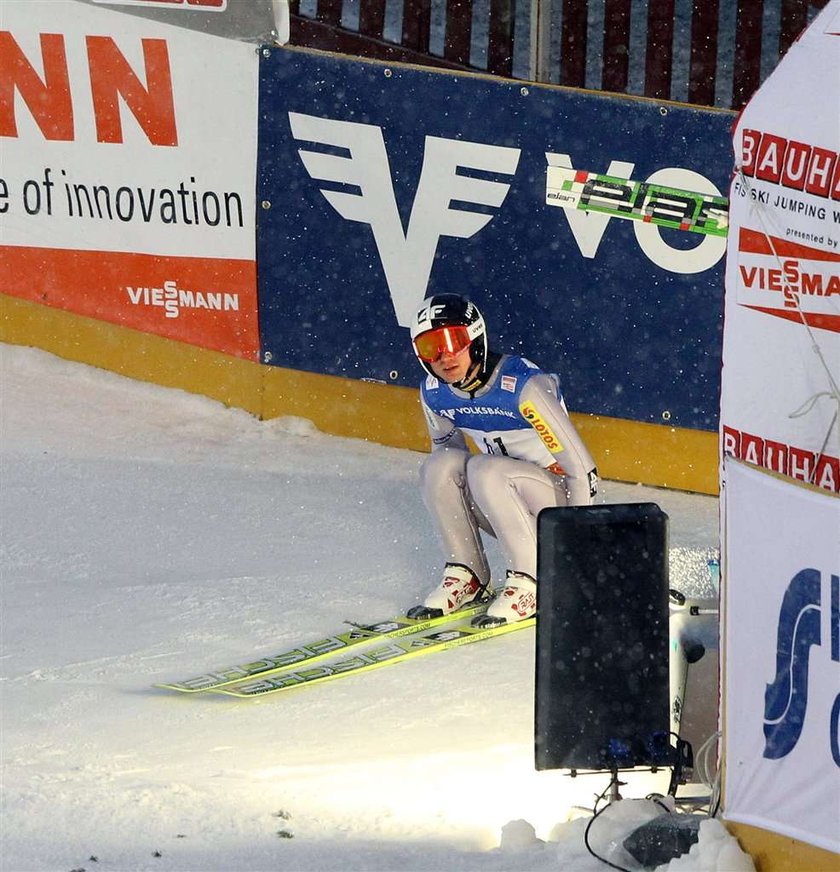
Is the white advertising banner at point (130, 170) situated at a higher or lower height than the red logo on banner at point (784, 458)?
higher

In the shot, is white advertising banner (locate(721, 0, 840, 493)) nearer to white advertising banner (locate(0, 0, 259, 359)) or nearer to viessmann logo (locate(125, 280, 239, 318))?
white advertising banner (locate(0, 0, 259, 359))

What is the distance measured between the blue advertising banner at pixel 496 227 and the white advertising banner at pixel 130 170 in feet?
0.63

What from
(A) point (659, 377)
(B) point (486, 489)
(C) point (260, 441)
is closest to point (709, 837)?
(B) point (486, 489)

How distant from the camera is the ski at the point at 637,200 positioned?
26.1 feet

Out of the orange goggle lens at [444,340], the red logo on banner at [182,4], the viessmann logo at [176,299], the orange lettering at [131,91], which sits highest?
the red logo on banner at [182,4]

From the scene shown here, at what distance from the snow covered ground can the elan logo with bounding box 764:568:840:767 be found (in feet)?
1.09

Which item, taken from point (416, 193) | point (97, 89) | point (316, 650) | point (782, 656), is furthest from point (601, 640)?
point (97, 89)

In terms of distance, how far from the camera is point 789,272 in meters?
3.89

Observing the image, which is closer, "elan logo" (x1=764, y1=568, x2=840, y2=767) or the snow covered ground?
"elan logo" (x1=764, y1=568, x2=840, y2=767)

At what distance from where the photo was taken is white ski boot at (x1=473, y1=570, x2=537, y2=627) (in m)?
6.27

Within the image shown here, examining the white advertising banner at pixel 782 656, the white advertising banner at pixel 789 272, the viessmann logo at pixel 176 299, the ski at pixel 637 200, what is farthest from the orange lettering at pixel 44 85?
the white advertising banner at pixel 782 656

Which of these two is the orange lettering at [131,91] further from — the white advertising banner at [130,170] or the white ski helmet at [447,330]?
the white ski helmet at [447,330]

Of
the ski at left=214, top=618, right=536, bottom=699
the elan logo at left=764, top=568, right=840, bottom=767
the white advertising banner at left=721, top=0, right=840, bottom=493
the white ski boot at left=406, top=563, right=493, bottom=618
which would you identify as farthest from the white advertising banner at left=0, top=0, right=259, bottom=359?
the elan logo at left=764, top=568, right=840, bottom=767

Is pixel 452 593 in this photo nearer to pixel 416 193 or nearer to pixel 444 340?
pixel 444 340
